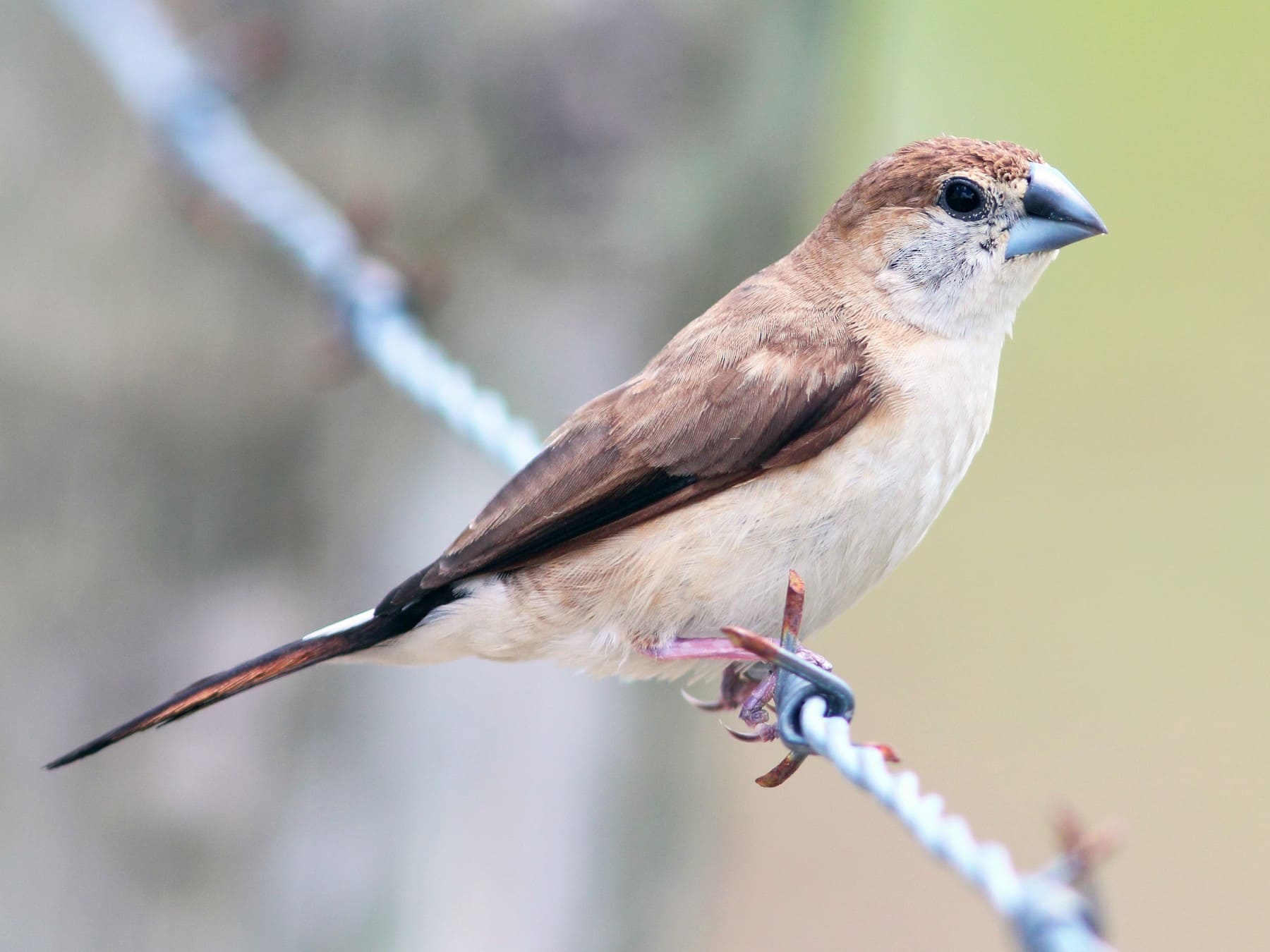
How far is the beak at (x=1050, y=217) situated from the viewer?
92.7 inches

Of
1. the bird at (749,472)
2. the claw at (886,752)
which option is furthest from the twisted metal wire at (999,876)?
the bird at (749,472)

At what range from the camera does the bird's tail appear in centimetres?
216

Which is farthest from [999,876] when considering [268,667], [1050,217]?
[1050,217]

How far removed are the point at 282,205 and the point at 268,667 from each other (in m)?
0.98

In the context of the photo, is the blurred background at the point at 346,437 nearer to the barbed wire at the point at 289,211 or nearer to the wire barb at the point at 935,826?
the barbed wire at the point at 289,211

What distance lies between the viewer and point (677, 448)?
7.64ft

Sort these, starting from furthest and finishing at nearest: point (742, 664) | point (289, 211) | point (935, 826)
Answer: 1. point (289, 211)
2. point (742, 664)
3. point (935, 826)

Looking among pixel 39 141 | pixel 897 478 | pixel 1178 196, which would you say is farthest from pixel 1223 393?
pixel 39 141

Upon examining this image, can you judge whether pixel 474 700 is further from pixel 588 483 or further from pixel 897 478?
pixel 897 478

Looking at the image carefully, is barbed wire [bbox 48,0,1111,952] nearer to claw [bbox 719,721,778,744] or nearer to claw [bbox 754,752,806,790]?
claw [bbox 754,752,806,790]

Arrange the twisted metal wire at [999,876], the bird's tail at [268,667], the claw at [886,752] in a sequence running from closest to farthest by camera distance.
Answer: the twisted metal wire at [999,876] < the claw at [886,752] < the bird's tail at [268,667]

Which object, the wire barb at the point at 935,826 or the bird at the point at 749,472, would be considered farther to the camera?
the bird at the point at 749,472

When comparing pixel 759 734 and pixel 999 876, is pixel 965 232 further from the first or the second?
pixel 999 876

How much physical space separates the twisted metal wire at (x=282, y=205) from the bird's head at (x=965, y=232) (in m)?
0.71
